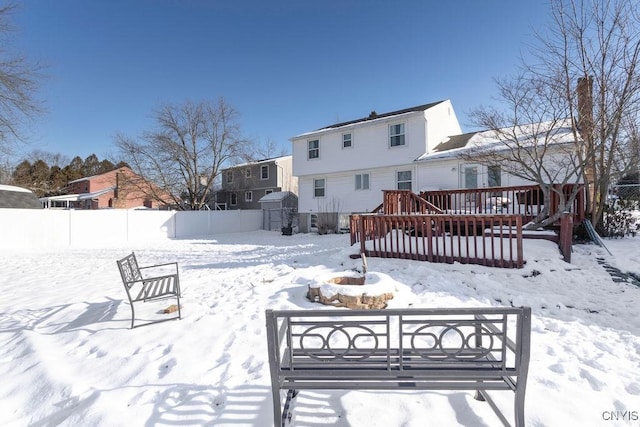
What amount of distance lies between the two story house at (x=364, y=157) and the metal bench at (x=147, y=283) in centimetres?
1165

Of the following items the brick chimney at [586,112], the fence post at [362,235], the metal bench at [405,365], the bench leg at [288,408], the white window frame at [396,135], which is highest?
the white window frame at [396,135]

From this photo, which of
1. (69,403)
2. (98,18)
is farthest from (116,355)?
(98,18)

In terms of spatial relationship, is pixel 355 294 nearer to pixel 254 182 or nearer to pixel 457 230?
pixel 457 230

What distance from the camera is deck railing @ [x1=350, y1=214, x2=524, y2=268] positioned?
6164 millimetres

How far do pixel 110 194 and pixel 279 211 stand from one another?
2391 centimetres

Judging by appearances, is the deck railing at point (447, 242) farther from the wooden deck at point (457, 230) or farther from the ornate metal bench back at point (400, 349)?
the ornate metal bench back at point (400, 349)

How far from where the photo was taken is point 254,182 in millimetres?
27719

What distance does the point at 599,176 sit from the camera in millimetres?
8875

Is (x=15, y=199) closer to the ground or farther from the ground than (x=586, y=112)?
closer to the ground

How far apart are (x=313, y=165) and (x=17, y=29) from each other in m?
13.5

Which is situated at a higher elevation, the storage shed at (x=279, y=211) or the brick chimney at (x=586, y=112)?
the brick chimney at (x=586, y=112)

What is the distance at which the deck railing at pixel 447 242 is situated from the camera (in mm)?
6164

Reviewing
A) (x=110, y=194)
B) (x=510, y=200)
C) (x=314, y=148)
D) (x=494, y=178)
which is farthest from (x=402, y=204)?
(x=110, y=194)

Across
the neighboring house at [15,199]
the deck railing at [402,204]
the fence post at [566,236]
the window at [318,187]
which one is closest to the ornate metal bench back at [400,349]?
the fence post at [566,236]
